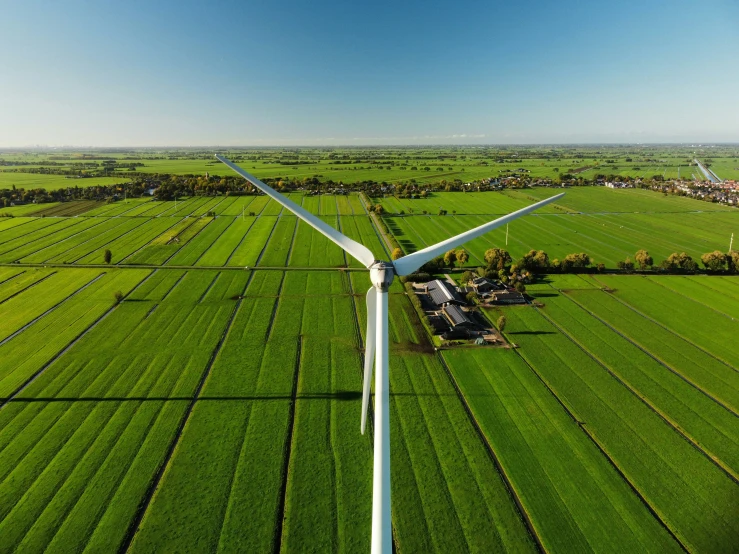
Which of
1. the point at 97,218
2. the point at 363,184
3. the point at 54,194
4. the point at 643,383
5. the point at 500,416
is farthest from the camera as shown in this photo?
the point at 363,184

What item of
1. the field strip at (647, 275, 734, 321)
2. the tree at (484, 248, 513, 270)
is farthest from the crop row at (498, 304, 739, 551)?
the field strip at (647, 275, 734, 321)

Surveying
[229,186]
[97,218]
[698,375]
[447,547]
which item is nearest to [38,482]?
[447,547]

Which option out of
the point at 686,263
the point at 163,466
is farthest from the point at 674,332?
the point at 163,466

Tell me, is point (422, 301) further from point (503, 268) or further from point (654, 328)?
point (654, 328)

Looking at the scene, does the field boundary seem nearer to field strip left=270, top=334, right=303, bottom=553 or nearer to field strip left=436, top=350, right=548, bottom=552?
field strip left=270, top=334, right=303, bottom=553

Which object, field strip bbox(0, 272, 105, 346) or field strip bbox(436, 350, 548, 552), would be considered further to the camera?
field strip bbox(0, 272, 105, 346)

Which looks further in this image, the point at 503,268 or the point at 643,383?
the point at 503,268

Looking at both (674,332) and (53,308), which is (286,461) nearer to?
(53,308)
